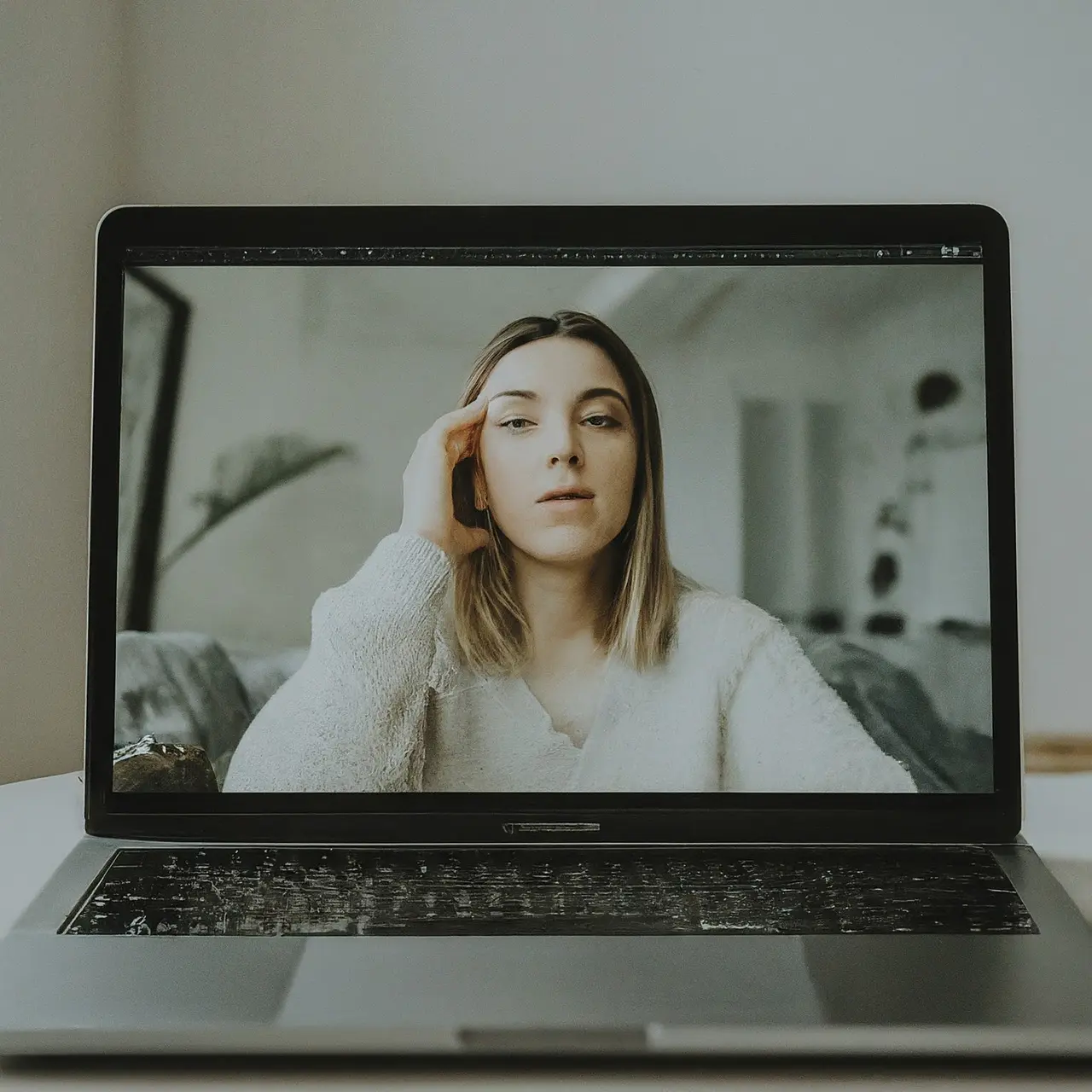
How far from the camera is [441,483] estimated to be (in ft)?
2.35

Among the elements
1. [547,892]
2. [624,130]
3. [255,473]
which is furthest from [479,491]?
[624,130]

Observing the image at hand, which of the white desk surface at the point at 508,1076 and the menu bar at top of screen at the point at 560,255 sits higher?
the menu bar at top of screen at the point at 560,255

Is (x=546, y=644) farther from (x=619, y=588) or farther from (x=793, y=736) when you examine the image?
(x=793, y=736)

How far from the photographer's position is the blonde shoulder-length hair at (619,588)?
0.72 meters

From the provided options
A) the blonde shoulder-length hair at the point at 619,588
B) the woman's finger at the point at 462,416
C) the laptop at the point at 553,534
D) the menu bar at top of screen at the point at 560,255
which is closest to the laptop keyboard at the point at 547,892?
the laptop at the point at 553,534

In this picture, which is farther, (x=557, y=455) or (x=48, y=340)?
(x=48, y=340)

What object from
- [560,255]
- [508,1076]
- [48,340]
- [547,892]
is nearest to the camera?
[508,1076]

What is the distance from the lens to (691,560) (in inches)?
28.2

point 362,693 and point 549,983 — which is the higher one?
point 362,693

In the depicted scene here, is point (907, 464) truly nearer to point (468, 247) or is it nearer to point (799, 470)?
point (799, 470)

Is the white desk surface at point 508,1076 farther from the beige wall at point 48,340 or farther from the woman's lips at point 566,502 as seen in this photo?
the beige wall at point 48,340

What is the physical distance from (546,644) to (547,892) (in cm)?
17

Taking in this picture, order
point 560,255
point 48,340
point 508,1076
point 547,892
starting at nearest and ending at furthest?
point 508,1076
point 547,892
point 560,255
point 48,340

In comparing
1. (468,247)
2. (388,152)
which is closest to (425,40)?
(388,152)
